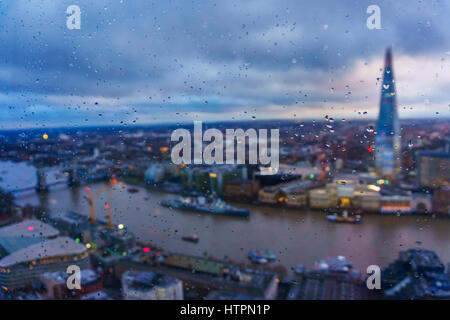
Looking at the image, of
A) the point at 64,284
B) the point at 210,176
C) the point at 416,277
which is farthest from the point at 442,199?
the point at 64,284

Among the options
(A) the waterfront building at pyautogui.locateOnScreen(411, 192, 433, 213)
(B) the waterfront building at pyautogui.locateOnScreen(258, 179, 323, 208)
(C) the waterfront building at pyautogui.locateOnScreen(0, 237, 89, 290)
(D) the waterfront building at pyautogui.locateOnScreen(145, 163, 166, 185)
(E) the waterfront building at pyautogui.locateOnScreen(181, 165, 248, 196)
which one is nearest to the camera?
(C) the waterfront building at pyautogui.locateOnScreen(0, 237, 89, 290)

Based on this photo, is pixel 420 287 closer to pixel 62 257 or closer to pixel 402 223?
pixel 402 223

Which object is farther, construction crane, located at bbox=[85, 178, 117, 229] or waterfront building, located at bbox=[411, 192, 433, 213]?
construction crane, located at bbox=[85, 178, 117, 229]

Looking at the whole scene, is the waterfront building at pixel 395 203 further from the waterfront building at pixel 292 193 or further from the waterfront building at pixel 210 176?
the waterfront building at pixel 210 176

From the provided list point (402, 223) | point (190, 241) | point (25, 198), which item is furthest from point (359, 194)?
point (25, 198)

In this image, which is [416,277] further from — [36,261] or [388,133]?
[36,261]

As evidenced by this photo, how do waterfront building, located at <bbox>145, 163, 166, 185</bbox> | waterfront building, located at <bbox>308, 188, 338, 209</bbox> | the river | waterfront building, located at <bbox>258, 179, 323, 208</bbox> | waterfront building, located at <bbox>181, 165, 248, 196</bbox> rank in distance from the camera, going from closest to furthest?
1. the river
2. waterfront building, located at <bbox>308, 188, 338, 209</bbox>
3. waterfront building, located at <bbox>258, 179, 323, 208</bbox>
4. waterfront building, located at <bbox>181, 165, 248, 196</bbox>
5. waterfront building, located at <bbox>145, 163, 166, 185</bbox>

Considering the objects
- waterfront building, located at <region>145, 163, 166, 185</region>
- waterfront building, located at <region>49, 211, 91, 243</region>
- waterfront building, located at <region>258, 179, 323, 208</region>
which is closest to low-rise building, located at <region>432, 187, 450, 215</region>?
waterfront building, located at <region>258, 179, 323, 208</region>

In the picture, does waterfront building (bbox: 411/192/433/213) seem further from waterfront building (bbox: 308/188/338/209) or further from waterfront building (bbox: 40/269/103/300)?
waterfront building (bbox: 40/269/103/300)
